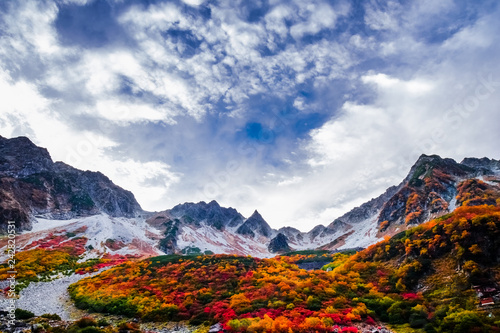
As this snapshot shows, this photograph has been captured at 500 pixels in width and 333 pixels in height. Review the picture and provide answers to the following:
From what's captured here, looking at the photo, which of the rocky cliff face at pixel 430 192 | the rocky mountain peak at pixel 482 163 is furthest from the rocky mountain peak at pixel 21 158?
the rocky mountain peak at pixel 482 163

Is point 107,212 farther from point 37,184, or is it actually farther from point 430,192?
point 430,192

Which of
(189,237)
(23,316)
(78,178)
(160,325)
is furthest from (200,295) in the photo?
(78,178)

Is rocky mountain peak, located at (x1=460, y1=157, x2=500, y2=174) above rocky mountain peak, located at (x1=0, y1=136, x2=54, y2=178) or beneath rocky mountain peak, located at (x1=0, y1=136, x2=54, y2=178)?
beneath

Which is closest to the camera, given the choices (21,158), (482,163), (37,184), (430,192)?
(430,192)

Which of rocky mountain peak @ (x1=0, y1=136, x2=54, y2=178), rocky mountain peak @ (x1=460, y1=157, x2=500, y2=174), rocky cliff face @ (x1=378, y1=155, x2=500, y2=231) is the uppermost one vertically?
rocky mountain peak @ (x1=0, y1=136, x2=54, y2=178)

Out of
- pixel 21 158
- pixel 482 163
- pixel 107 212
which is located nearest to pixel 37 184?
pixel 21 158

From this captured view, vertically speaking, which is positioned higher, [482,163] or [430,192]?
[482,163]

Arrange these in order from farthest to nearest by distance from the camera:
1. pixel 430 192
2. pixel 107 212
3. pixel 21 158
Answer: pixel 107 212, pixel 21 158, pixel 430 192

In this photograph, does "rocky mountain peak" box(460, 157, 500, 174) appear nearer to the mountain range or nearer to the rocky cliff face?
the rocky cliff face

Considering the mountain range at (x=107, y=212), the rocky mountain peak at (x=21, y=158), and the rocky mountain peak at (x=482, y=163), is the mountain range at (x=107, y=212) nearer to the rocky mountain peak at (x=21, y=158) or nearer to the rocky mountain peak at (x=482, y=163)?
the rocky mountain peak at (x=21, y=158)

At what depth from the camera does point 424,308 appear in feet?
73.8

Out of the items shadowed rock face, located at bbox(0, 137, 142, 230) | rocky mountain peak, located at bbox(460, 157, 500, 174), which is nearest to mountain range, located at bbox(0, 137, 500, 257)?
shadowed rock face, located at bbox(0, 137, 142, 230)

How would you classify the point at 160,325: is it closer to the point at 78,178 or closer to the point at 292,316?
the point at 292,316

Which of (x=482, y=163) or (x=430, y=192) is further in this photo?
(x=482, y=163)
